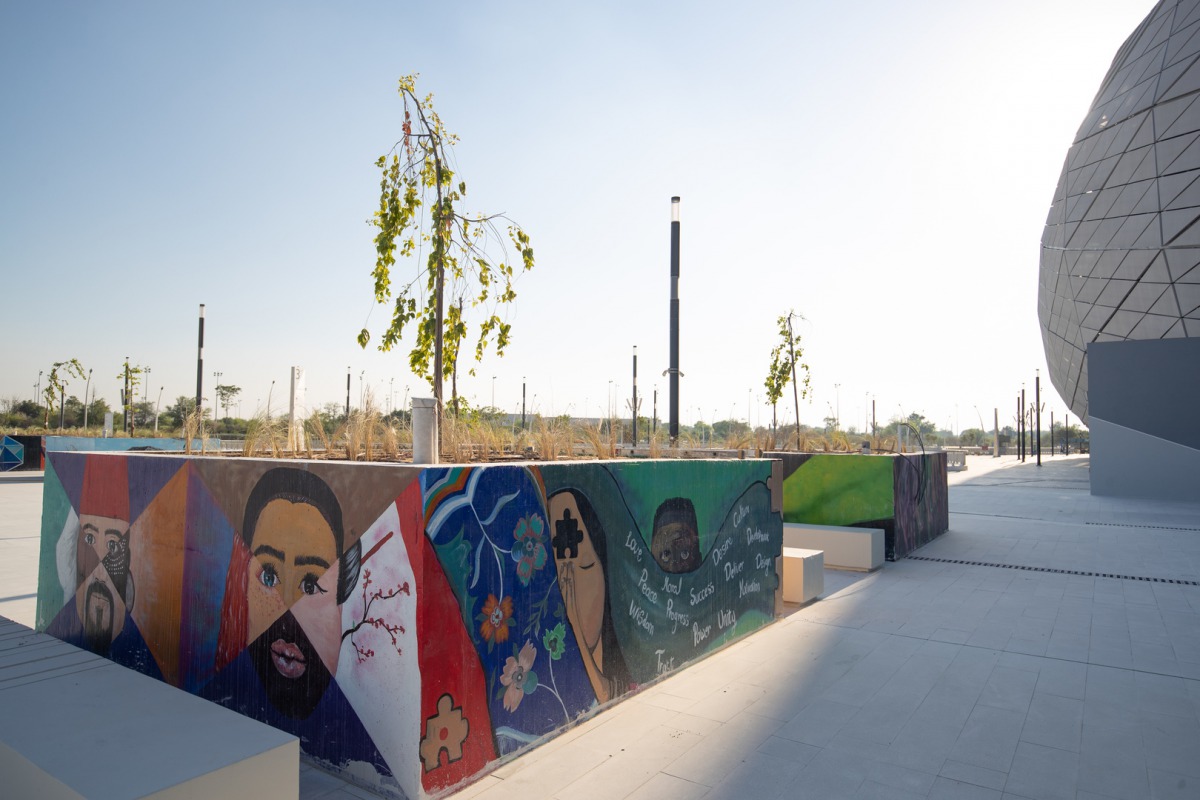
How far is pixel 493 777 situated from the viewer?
2.88 meters

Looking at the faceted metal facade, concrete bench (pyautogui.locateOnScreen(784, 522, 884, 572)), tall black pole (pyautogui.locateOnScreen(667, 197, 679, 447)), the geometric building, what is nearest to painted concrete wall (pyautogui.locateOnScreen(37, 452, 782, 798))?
tall black pole (pyautogui.locateOnScreen(667, 197, 679, 447))

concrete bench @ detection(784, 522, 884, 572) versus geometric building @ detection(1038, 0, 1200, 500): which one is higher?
geometric building @ detection(1038, 0, 1200, 500)

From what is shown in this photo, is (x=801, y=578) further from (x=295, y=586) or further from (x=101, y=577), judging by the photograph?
(x=101, y=577)

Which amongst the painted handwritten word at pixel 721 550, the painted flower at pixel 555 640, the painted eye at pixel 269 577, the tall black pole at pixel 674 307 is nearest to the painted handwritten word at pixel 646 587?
the painted flower at pixel 555 640

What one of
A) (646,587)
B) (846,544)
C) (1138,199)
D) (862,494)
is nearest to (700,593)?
(646,587)

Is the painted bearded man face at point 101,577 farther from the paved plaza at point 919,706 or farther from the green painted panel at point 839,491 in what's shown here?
the green painted panel at point 839,491

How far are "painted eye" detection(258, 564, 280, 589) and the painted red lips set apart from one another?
24 cm

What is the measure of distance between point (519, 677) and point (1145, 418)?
20223 millimetres

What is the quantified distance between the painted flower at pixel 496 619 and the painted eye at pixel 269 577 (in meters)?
0.95

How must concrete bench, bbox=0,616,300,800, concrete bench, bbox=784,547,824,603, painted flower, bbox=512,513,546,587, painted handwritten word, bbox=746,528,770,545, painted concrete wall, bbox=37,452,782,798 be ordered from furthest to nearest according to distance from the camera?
concrete bench, bbox=784,547,824,603, painted handwritten word, bbox=746,528,770,545, painted flower, bbox=512,513,546,587, painted concrete wall, bbox=37,452,782,798, concrete bench, bbox=0,616,300,800

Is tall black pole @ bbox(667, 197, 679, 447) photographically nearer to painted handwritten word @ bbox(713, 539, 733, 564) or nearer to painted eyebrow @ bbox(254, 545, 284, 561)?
painted handwritten word @ bbox(713, 539, 733, 564)

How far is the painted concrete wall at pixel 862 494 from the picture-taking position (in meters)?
8.74

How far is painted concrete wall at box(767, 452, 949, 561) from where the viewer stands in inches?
344

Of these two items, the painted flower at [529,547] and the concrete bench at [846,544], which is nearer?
the painted flower at [529,547]
